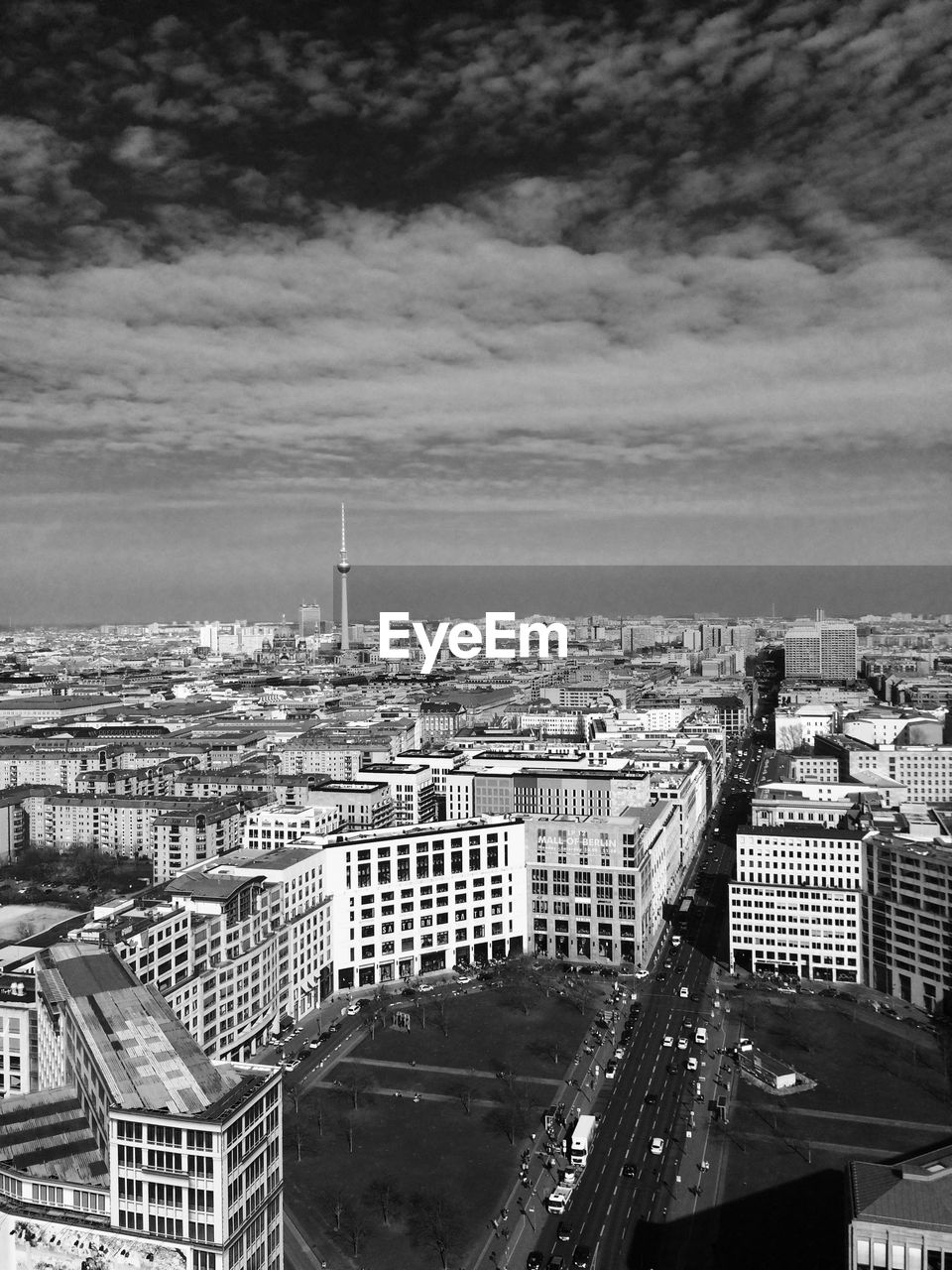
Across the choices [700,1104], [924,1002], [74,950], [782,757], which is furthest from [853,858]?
[782,757]

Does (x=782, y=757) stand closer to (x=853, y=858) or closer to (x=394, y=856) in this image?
(x=853, y=858)

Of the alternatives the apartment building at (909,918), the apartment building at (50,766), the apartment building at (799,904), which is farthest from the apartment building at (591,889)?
the apartment building at (50,766)

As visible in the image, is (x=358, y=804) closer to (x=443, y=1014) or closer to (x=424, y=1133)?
(x=443, y=1014)

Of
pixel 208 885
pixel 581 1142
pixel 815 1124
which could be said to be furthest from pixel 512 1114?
pixel 208 885

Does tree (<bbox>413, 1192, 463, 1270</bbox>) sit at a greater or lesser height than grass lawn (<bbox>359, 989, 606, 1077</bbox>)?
lesser

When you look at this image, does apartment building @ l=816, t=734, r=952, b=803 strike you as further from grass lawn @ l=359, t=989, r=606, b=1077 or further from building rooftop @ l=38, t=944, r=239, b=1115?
building rooftop @ l=38, t=944, r=239, b=1115

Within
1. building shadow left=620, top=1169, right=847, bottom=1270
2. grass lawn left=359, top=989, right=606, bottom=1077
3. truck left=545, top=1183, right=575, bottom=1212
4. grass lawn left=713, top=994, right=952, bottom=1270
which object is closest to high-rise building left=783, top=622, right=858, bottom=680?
grass lawn left=713, top=994, right=952, bottom=1270
